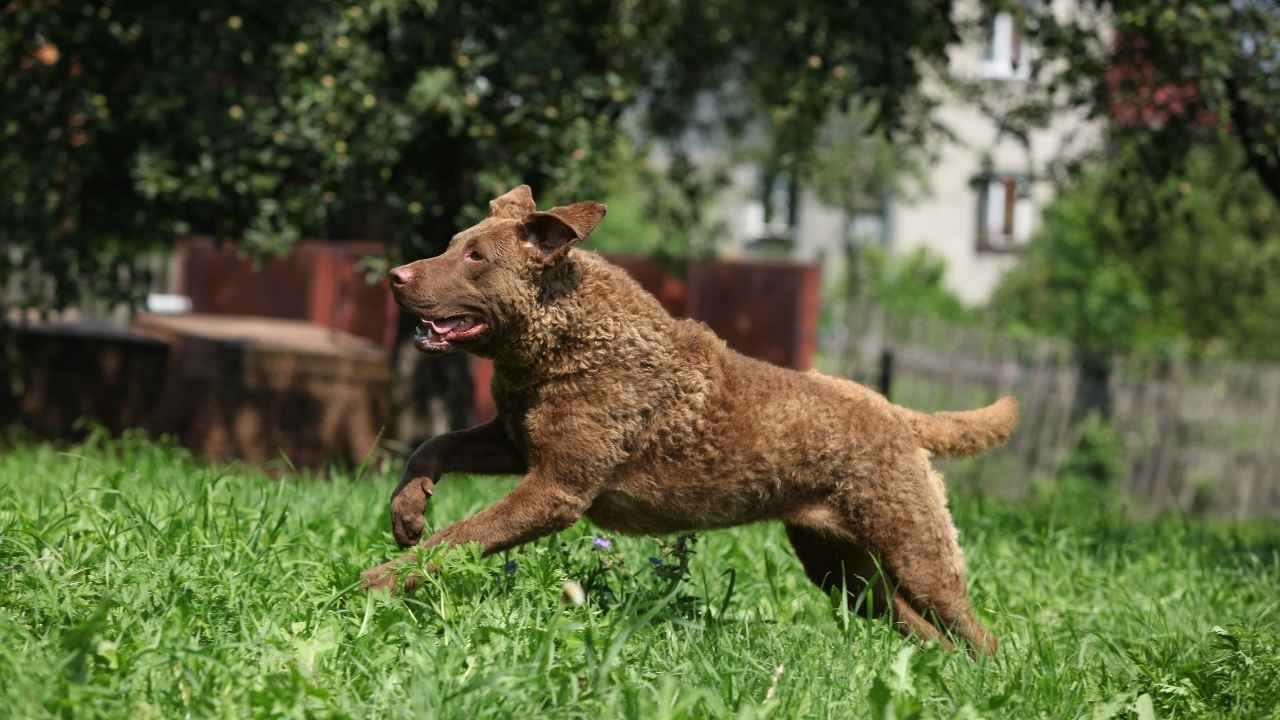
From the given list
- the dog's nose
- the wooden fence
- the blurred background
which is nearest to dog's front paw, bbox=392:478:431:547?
the dog's nose

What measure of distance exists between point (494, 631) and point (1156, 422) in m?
11.6

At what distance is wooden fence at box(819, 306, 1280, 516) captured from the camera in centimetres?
1399

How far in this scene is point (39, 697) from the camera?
321cm

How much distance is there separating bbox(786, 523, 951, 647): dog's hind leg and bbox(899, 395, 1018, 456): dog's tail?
49 cm

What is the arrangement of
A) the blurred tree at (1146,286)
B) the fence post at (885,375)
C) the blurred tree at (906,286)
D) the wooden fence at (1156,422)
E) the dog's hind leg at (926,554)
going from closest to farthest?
the dog's hind leg at (926,554) < the fence post at (885,375) < the wooden fence at (1156,422) < the blurred tree at (1146,286) < the blurred tree at (906,286)

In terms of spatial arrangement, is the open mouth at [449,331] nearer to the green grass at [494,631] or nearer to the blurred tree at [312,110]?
the green grass at [494,631]

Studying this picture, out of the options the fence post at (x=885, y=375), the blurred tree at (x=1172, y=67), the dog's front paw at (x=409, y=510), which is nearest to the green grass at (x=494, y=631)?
the dog's front paw at (x=409, y=510)

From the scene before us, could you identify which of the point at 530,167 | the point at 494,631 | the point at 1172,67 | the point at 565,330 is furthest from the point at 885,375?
the point at 494,631

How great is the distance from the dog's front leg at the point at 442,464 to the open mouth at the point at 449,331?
0.92 feet

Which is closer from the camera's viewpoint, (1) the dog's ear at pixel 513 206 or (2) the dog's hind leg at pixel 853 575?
(1) the dog's ear at pixel 513 206

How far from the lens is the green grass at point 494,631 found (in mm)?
3523

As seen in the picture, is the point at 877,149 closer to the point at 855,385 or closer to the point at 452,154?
the point at 452,154

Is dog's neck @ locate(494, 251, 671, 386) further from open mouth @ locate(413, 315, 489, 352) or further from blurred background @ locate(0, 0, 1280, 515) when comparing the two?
blurred background @ locate(0, 0, 1280, 515)

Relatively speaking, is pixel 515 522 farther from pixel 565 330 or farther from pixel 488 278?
pixel 488 278
